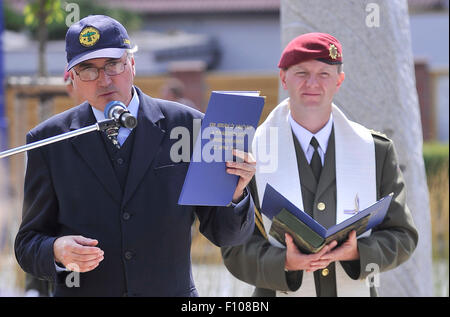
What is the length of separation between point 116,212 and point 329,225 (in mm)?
953

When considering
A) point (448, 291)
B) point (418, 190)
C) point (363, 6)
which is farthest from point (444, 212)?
point (363, 6)

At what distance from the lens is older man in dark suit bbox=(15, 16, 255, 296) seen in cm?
290

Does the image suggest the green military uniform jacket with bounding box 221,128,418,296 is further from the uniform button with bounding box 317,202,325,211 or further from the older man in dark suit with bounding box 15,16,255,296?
the older man in dark suit with bounding box 15,16,255,296

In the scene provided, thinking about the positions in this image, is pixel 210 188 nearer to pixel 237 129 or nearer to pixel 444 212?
pixel 237 129

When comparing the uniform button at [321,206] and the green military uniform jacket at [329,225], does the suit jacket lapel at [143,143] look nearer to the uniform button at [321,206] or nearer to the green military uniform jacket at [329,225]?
the green military uniform jacket at [329,225]

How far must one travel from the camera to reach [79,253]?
8.93 ft

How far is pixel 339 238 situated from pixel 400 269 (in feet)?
4.13

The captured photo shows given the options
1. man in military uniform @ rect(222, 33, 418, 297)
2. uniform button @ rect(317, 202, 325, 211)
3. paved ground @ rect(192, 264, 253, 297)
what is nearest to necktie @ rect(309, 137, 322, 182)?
man in military uniform @ rect(222, 33, 418, 297)

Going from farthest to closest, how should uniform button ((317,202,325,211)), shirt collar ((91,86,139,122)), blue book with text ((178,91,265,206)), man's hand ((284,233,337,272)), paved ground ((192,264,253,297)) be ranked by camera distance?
1. paved ground ((192,264,253,297))
2. uniform button ((317,202,325,211))
3. man's hand ((284,233,337,272))
4. shirt collar ((91,86,139,122))
5. blue book with text ((178,91,265,206))

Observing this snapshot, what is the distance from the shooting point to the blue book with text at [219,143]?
2.70m

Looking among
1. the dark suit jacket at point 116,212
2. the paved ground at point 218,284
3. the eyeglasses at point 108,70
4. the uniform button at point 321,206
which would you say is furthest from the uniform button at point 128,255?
the paved ground at point 218,284

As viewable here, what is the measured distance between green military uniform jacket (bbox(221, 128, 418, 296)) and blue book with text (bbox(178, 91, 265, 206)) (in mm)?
646

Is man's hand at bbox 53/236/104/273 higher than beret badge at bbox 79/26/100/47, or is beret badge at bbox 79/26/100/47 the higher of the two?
beret badge at bbox 79/26/100/47

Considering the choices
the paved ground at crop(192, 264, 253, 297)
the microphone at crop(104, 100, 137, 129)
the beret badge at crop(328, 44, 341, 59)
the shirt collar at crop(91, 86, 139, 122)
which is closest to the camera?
the microphone at crop(104, 100, 137, 129)
